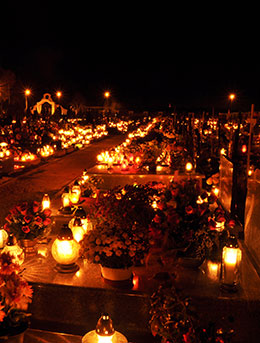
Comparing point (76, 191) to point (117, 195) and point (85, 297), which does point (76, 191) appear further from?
point (85, 297)

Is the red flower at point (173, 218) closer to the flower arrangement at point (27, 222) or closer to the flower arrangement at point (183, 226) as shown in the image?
the flower arrangement at point (183, 226)

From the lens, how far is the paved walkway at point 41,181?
985cm

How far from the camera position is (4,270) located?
316 cm

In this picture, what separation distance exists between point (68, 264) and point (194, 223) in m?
1.44

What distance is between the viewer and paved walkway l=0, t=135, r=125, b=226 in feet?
32.3

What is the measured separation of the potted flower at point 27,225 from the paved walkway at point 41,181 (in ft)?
9.25

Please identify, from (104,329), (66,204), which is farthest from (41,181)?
(104,329)

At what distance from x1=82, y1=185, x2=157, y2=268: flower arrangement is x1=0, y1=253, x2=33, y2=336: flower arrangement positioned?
0.92m

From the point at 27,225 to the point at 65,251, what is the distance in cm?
92

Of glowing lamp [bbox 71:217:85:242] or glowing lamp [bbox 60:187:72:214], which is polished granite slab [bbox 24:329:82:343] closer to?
glowing lamp [bbox 71:217:85:242]

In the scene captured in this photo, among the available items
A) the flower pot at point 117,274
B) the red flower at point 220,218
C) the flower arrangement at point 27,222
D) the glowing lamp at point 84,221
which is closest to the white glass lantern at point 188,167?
the glowing lamp at point 84,221

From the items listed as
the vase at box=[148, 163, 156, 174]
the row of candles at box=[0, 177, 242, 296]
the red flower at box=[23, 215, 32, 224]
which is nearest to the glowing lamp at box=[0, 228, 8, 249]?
the row of candles at box=[0, 177, 242, 296]

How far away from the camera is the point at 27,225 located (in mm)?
4945

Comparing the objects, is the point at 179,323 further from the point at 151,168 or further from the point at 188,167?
the point at 151,168
